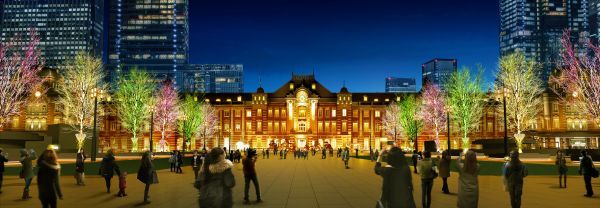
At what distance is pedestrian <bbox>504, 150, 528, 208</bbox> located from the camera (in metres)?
13.6

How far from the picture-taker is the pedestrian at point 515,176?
44.6 feet

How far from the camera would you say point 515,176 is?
1362 cm

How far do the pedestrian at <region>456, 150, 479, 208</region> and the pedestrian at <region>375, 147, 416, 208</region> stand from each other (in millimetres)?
2103

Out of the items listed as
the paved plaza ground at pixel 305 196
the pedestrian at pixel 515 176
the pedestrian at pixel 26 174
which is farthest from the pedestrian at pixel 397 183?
the pedestrian at pixel 26 174

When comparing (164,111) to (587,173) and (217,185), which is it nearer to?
(587,173)

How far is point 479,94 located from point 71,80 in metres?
50.5

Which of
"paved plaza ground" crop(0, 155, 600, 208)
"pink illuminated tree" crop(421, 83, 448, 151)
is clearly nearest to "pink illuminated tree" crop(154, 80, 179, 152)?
"pink illuminated tree" crop(421, 83, 448, 151)

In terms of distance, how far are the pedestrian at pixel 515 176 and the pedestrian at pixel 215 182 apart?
303 inches

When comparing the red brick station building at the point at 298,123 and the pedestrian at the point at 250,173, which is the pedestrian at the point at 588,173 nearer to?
the pedestrian at the point at 250,173

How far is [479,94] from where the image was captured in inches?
2655

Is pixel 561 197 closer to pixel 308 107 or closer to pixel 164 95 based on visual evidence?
pixel 164 95

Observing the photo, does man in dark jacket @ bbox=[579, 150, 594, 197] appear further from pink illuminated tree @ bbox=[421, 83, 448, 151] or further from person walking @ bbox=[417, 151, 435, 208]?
pink illuminated tree @ bbox=[421, 83, 448, 151]

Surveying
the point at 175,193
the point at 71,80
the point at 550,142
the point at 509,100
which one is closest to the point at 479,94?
the point at 509,100

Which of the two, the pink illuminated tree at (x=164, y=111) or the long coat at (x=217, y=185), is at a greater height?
the pink illuminated tree at (x=164, y=111)
